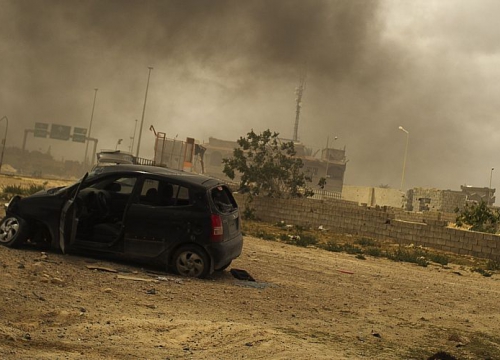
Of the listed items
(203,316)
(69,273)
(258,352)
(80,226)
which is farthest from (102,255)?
(258,352)

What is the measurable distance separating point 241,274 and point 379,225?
13.6 m

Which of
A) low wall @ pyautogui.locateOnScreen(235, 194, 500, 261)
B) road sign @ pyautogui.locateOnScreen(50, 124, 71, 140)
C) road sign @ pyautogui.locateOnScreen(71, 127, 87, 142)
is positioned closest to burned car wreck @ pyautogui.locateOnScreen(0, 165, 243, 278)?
low wall @ pyautogui.locateOnScreen(235, 194, 500, 261)

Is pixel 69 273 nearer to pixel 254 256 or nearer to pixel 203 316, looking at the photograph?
pixel 203 316

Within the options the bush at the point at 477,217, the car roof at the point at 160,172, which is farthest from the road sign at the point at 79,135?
the car roof at the point at 160,172

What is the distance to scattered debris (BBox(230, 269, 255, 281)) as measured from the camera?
30.4 ft

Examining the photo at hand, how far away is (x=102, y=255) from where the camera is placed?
898 centimetres

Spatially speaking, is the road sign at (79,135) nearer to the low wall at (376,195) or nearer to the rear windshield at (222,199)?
the low wall at (376,195)

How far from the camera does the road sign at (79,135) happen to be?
75250 mm

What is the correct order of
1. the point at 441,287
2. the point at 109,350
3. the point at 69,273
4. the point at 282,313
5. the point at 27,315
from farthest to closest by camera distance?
the point at 441,287
the point at 69,273
the point at 282,313
the point at 27,315
the point at 109,350

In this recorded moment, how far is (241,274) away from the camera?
941 cm

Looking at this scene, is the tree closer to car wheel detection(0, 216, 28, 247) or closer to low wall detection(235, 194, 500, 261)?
low wall detection(235, 194, 500, 261)

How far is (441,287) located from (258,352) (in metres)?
6.62

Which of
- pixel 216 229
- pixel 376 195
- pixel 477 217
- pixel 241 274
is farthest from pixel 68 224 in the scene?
pixel 376 195

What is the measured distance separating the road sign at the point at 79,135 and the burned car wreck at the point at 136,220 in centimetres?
6859
